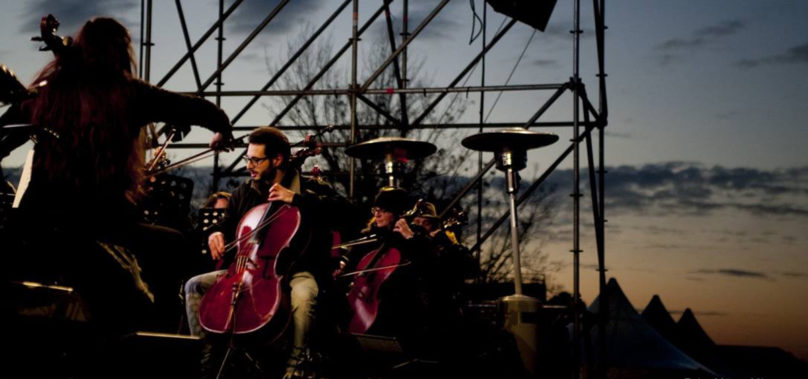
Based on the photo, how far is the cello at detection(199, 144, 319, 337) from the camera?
4.96 meters

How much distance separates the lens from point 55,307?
3.39 meters

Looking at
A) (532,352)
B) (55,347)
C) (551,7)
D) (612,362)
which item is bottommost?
(612,362)

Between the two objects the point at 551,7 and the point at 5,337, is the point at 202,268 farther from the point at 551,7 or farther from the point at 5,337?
the point at 551,7

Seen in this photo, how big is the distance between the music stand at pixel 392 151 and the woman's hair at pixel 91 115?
4387 mm

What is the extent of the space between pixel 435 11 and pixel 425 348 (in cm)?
448

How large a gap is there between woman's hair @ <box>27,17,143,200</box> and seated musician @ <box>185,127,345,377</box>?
1.69 metres

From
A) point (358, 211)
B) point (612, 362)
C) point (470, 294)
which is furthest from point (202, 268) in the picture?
point (470, 294)

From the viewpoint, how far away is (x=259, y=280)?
5.00m

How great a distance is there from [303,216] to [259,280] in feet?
1.65

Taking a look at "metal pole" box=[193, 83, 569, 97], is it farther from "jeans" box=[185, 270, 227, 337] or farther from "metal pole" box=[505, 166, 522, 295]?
"jeans" box=[185, 270, 227, 337]

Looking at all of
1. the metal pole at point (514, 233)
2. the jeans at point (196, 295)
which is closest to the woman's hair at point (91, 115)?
the jeans at point (196, 295)

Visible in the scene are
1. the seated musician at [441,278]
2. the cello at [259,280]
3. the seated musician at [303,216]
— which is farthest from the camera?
the seated musician at [441,278]

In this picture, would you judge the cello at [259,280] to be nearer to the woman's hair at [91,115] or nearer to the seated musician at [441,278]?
the woman's hair at [91,115]

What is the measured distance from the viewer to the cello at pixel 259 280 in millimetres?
4961
